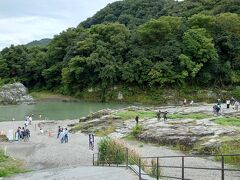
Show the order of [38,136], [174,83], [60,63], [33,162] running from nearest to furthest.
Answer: [33,162] → [38,136] → [174,83] → [60,63]

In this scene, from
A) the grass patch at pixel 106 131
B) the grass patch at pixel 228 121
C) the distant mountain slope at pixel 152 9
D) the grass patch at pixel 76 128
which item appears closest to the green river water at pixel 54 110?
the grass patch at pixel 76 128

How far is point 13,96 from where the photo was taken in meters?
91.8

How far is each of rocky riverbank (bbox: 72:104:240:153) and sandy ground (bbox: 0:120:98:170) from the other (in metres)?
3.71

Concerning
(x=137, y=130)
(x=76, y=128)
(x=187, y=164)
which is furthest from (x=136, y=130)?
(x=187, y=164)

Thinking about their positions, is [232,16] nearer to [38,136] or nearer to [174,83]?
[174,83]

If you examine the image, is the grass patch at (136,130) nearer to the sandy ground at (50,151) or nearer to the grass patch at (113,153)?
the sandy ground at (50,151)

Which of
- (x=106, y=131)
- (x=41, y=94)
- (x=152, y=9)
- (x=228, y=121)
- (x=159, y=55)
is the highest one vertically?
(x=152, y=9)

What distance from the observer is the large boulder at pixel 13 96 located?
90619 millimetres

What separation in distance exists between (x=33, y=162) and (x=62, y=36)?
74.7m

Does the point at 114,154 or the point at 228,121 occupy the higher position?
the point at 228,121

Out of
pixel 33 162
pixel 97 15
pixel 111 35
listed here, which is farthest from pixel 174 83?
pixel 97 15

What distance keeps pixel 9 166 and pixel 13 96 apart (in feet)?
211

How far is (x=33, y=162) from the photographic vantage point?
32812 millimetres

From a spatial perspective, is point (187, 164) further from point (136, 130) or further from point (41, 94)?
point (41, 94)
